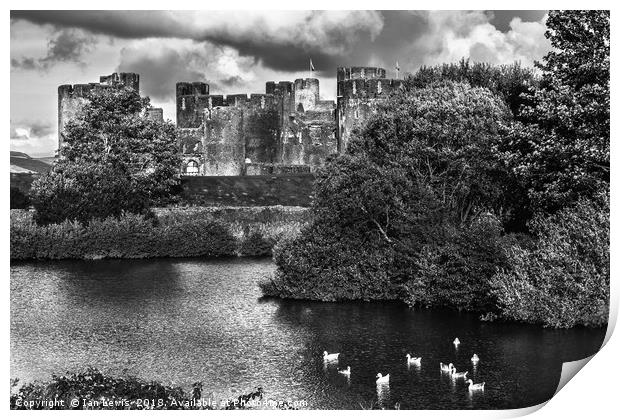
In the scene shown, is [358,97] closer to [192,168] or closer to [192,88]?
[192,168]

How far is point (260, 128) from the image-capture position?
59.3m

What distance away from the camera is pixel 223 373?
55.4ft

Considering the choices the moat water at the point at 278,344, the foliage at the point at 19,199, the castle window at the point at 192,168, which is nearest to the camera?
the moat water at the point at 278,344

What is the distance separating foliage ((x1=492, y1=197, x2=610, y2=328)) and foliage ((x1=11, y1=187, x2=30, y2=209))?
1974cm

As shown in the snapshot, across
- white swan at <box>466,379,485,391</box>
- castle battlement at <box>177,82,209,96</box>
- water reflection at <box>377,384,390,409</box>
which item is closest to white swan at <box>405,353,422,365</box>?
water reflection at <box>377,384,390,409</box>

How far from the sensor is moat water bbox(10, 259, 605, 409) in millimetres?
15883

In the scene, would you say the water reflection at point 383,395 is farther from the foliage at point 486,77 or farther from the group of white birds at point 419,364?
the foliage at point 486,77

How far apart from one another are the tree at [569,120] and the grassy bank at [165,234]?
11.1m

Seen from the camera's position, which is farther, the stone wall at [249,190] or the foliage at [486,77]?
the stone wall at [249,190]

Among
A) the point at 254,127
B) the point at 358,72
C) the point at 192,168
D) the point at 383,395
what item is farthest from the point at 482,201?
the point at 254,127

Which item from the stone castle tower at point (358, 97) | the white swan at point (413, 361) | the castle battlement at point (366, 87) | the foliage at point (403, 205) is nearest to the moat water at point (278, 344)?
the white swan at point (413, 361)

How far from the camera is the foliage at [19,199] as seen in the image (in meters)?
33.8
